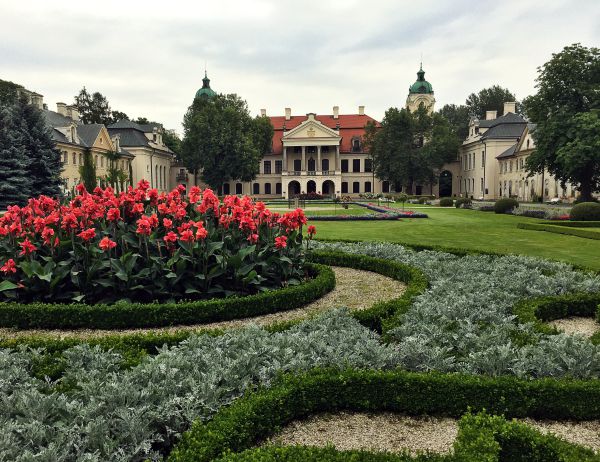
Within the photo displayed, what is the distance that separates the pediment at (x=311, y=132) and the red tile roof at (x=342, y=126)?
14.9 feet

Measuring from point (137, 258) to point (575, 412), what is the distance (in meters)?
6.43

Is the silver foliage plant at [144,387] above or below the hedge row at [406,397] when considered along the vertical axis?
above

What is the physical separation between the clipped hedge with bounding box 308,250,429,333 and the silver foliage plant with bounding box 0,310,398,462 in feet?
2.49

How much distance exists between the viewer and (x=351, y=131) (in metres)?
74.4

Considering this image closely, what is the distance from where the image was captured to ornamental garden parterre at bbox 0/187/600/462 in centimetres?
362

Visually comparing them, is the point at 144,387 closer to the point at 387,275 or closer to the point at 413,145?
the point at 387,275

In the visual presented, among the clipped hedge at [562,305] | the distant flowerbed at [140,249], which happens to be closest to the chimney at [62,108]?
the distant flowerbed at [140,249]

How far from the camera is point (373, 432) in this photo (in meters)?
4.29

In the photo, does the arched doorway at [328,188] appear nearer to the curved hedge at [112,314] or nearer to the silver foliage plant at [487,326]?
the silver foliage plant at [487,326]

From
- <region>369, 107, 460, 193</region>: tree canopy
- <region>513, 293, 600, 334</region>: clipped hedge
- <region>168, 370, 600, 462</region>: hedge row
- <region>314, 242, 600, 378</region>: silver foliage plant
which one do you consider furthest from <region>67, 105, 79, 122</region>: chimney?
A: <region>168, 370, 600, 462</region>: hedge row

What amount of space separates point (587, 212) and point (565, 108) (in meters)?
10.4

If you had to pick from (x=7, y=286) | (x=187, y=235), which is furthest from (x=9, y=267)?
(x=187, y=235)

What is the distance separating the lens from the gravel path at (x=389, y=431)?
4070mm

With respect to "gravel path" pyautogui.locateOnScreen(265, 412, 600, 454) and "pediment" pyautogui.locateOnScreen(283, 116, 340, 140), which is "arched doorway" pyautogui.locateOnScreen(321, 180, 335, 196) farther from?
"gravel path" pyautogui.locateOnScreen(265, 412, 600, 454)
